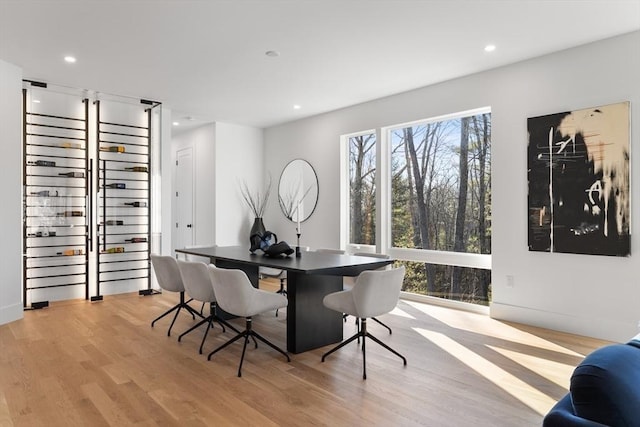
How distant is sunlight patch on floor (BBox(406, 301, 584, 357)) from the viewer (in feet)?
12.1

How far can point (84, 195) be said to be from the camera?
5641 millimetres

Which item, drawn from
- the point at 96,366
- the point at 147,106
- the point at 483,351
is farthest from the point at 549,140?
the point at 147,106

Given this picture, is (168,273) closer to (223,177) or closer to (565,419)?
(223,177)

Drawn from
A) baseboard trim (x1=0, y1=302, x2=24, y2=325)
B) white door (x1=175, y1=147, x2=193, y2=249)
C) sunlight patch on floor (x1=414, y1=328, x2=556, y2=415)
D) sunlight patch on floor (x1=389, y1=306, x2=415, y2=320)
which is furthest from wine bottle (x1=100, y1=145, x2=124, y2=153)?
sunlight patch on floor (x1=414, y1=328, x2=556, y2=415)

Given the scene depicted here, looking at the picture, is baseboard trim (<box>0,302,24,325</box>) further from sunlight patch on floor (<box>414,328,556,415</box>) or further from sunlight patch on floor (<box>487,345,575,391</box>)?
sunlight patch on floor (<box>487,345,575,391</box>)

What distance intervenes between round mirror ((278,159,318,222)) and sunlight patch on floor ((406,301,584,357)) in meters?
2.74

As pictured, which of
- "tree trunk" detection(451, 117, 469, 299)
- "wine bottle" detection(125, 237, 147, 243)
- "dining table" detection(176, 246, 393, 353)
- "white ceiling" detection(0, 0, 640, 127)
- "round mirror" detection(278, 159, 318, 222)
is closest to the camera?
"white ceiling" detection(0, 0, 640, 127)

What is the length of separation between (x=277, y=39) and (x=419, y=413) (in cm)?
335

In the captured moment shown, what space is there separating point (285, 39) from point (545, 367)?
361cm

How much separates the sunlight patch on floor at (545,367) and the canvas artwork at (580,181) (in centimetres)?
132

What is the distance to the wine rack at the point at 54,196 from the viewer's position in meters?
5.18

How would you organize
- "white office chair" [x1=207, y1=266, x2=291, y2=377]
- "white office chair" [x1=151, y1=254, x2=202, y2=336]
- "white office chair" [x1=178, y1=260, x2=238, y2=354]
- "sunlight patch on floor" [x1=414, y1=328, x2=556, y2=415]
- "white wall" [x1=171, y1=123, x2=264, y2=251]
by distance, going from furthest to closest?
"white wall" [x1=171, y1=123, x2=264, y2=251] → "white office chair" [x1=151, y1=254, x2=202, y2=336] → "white office chair" [x1=178, y1=260, x2=238, y2=354] → "white office chair" [x1=207, y1=266, x2=291, y2=377] → "sunlight patch on floor" [x1=414, y1=328, x2=556, y2=415]

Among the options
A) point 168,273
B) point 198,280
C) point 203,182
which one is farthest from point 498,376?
point 203,182

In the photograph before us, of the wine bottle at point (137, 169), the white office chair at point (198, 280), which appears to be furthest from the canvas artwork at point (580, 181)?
the wine bottle at point (137, 169)
